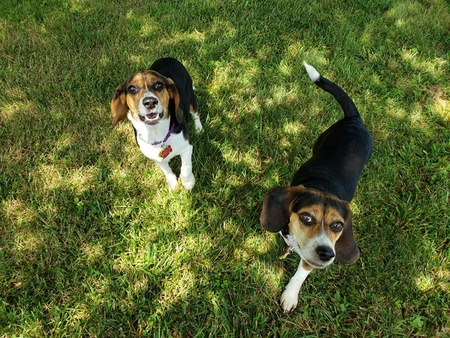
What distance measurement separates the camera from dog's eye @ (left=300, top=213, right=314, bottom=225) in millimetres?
2533

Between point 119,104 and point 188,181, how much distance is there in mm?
1173

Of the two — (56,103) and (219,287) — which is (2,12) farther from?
(219,287)

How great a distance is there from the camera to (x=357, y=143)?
11.2 ft

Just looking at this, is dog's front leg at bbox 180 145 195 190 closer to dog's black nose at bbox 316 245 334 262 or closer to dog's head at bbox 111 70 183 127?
dog's head at bbox 111 70 183 127

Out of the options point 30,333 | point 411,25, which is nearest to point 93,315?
point 30,333

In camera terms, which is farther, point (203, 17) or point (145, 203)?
point (203, 17)

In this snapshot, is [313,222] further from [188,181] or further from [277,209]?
[188,181]

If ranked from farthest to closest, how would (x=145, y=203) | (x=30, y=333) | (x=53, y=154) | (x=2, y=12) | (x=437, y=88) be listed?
(x=2, y=12) < (x=437, y=88) < (x=53, y=154) < (x=145, y=203) < (x=30, y=333)

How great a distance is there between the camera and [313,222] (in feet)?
8.30

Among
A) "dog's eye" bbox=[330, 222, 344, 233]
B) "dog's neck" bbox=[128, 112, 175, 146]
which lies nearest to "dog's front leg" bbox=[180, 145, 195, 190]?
"dog's neck" bbox=[128, 112, 175, 146]

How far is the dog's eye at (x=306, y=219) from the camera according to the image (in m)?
2.53

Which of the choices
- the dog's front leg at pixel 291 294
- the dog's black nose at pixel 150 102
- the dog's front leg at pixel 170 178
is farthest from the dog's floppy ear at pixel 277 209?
the dog's front leg at pixel 170 178

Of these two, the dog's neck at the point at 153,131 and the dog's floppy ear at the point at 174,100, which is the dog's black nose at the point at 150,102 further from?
the dog's floppy ear at the point at 174,100

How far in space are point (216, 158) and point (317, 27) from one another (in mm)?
3444
